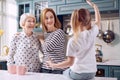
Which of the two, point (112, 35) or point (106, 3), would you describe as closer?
point (106, 3)

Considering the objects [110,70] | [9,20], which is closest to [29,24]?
[110,70]

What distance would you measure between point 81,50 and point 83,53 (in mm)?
27

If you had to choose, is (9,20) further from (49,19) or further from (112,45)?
(49,19)

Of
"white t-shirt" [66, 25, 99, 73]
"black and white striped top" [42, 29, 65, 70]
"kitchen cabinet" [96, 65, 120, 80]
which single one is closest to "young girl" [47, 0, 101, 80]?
"white t-shirt" [66, 25, 99, 73]

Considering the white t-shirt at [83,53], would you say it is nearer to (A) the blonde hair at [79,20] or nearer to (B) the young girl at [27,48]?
(A) the blonde hair at [79,20]

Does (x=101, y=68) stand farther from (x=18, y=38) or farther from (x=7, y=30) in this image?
(x=7, y=30)

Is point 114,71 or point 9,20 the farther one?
point 9,20

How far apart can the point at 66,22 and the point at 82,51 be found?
2529 millimetres

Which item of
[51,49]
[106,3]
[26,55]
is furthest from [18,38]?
[106,3]

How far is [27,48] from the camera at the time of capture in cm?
205

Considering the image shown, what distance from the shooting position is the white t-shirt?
1.36m

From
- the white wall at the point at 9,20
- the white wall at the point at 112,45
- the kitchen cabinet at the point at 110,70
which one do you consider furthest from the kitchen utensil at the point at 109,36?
the white wall at the point at 9,20

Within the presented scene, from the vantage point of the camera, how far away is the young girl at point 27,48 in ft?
6.70

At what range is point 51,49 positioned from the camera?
1954mm
